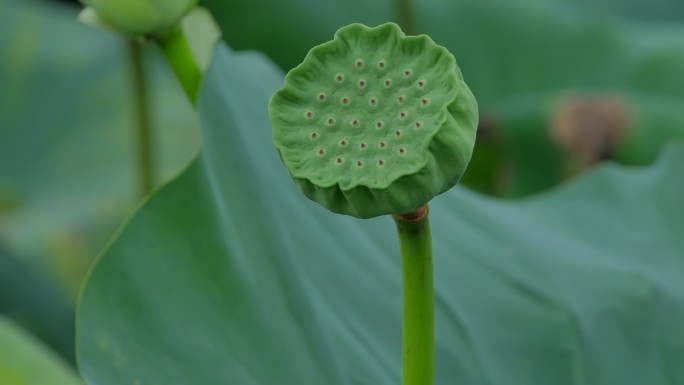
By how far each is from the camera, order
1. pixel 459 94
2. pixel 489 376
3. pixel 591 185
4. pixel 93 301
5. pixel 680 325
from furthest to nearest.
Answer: pixel 591 185 → pixel 680 325 → pixel 489 376 → pixel 93 301 → pixel 459 94

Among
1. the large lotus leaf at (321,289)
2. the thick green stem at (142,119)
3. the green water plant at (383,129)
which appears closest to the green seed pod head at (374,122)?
the green water plant at (383,129)

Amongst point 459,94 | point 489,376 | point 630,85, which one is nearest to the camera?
point 459,94

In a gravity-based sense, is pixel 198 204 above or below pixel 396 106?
below

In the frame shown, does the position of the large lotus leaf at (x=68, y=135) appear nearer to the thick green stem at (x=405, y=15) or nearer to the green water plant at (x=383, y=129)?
the thick green stem at (x=405, y=15)

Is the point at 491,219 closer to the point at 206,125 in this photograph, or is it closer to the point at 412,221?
the point at 206,125

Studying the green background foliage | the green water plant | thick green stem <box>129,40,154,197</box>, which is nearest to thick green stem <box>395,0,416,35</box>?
the green background foliage

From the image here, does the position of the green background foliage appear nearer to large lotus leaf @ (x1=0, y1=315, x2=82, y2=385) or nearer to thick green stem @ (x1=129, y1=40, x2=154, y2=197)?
large lotus leaf @ (x1=0, y1=315, x2=82, y2=385)

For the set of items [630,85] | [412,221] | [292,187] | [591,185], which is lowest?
[630,85]

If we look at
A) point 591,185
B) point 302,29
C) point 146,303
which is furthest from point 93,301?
point 302,29

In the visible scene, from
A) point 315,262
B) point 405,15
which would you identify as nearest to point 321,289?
point 315,262
